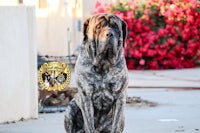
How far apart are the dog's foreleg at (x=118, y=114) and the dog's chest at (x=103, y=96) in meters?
0.06

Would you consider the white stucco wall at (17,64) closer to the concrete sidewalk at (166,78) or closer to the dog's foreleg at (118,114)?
the dog's foreleg at (118,114)

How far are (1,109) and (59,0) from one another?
13.3 metres

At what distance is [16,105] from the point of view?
420 inches

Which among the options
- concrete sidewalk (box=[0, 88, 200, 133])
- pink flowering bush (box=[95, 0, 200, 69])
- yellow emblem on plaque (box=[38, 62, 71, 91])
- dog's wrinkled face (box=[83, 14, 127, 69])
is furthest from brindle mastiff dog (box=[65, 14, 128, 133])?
pink flowering bush (box=[95, 0, 200, 69])

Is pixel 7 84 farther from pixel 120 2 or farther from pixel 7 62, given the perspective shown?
pixel 120 2

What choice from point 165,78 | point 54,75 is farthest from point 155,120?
point 165,78

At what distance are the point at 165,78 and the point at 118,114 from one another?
1264 centimetres

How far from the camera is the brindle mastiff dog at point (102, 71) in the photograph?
6344 millimetres

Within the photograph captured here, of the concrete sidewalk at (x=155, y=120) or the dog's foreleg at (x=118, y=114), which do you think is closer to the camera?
the dog's foreleg at (x=118, y=114)

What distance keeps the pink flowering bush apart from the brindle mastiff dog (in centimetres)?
1543

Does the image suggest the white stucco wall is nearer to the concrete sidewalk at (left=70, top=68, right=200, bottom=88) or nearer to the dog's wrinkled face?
the concrete sidewalk at (left=70, top=68, right=200, bottom=88)

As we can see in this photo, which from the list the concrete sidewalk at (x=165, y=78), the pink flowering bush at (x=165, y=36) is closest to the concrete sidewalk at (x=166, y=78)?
the concrete sidewalk at (x=165, y=78)

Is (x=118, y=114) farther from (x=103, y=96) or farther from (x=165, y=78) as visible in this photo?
(x=165, y=78)

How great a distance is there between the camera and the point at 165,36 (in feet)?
72.8
